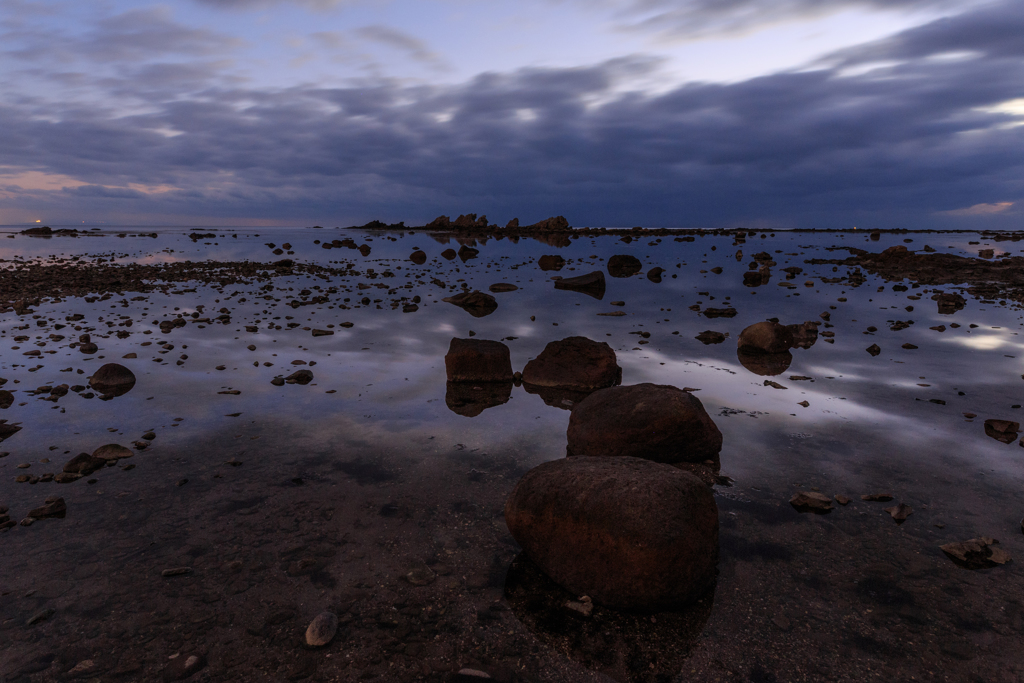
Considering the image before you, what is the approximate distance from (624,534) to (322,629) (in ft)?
8.47

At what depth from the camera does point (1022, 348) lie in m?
14.0

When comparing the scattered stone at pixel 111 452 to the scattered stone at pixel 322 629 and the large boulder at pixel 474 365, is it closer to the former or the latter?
the scattered stone at pixel 322 629

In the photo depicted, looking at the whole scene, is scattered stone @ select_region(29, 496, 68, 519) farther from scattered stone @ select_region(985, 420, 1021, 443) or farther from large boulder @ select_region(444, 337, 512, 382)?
scattered stone @ select_region(985, 420, 1021, 443)

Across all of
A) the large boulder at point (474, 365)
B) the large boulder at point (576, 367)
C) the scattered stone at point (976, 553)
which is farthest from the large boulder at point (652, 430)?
the large boulder at point (474, 365)

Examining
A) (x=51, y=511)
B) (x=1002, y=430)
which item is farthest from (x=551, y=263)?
(x=51, y=511)

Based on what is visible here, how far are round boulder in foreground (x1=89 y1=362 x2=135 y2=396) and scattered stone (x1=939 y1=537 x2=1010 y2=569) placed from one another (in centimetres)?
1276

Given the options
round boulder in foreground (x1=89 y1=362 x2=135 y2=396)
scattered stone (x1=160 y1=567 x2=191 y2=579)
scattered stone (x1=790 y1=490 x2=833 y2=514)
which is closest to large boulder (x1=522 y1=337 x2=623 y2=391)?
scattered stone (x1=790 y1=490 x2=833 y2=514)

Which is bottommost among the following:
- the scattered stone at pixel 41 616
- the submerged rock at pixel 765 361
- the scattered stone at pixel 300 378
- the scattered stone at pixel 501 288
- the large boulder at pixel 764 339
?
the scattered stone at pixel 41 616

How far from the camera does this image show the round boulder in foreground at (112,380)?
31.5 ft

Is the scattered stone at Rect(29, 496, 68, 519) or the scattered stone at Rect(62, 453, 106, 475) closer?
the scattered stone at Rect(29, 496, 68, 519)

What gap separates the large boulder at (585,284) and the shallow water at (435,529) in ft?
47.7

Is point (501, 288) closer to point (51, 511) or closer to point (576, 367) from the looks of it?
point (576, 367)

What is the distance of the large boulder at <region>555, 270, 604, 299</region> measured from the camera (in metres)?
27.0

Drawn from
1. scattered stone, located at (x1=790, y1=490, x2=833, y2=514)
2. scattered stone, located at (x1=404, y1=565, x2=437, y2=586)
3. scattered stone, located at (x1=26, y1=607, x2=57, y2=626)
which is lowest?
scattered stone, located at (x1=404, y1=565, x2=437, y2=586)
